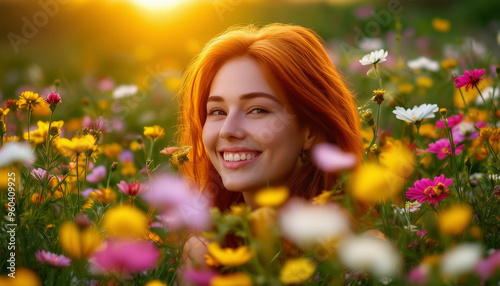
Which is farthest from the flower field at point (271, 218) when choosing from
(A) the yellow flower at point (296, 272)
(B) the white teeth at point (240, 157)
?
(B) the white teeth at point (240, 157)

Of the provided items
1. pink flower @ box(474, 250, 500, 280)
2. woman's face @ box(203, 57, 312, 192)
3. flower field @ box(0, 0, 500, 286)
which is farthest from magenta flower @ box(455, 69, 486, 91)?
pink flower @ box(474, 250, 500, 280)

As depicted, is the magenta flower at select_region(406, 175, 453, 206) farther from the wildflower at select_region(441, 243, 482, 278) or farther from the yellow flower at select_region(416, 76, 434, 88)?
the yellow flower at select_region(416, 76, 434, 88)

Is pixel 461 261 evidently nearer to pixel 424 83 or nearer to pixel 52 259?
pixel 52 259

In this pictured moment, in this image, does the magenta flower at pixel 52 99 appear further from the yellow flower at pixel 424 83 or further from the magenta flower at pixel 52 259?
the yellow flower at pixel 424 83

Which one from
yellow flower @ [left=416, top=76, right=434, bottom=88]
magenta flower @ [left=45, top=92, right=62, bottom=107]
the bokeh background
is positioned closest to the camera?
magenta flower @ [left=45, top=92, right=62, bottom=107]

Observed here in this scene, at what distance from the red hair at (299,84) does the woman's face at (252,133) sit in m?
0.03

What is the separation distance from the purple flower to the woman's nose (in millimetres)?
529

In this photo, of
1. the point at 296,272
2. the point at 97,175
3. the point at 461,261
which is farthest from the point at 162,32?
the point at 461,261

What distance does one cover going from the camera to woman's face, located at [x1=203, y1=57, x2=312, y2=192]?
1211 millimetres

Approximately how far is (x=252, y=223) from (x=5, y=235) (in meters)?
0.59

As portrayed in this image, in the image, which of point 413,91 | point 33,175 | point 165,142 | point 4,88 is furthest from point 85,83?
point 33,175

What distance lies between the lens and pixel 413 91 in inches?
95.4

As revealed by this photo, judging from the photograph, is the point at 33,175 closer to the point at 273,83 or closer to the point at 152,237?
the point at 152,237

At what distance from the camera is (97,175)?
5.19 ft
